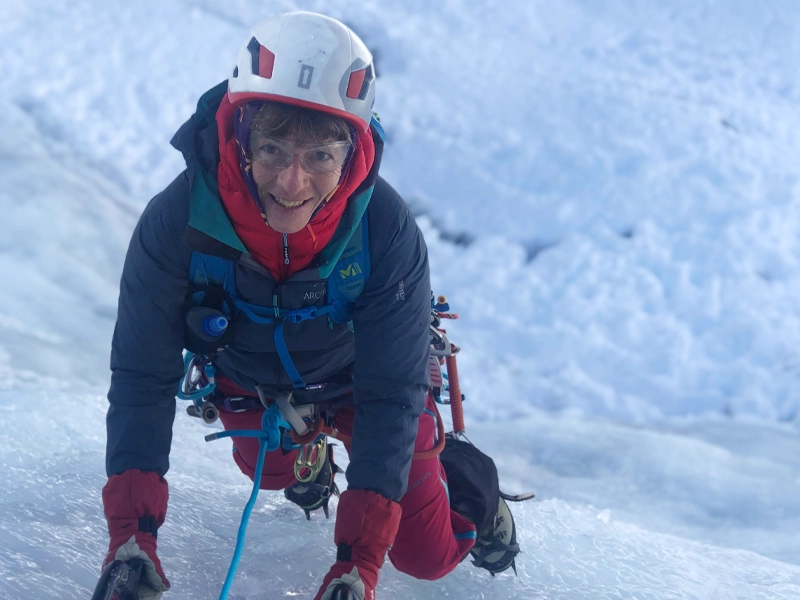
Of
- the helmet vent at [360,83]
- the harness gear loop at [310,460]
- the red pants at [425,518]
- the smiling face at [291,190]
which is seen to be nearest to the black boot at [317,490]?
the harness gear loop at [310,460]

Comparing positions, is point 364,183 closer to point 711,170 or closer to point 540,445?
point 540,445

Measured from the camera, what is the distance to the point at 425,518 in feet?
6.39

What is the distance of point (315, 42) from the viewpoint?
1562 mm

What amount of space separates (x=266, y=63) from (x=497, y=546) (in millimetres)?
1442

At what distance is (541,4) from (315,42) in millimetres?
6167

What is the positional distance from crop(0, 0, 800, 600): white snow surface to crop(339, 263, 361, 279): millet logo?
874 millimetres

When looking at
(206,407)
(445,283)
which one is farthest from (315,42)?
(445,283)

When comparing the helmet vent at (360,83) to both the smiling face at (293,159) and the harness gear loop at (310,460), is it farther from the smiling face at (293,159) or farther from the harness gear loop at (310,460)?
the harness gear loop at (310,460)

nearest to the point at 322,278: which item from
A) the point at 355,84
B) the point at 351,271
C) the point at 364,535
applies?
the point at 351,271

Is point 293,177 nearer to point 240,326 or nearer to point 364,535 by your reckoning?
point 240,326

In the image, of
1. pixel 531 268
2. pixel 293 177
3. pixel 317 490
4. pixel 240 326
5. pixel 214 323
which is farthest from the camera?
pixel 531 268

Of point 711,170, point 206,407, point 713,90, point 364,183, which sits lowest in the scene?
point 206,407

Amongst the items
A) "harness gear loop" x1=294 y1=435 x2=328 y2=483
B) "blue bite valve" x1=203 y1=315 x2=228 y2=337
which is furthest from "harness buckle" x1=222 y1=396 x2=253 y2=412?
"blue bite valve" x1=203 y1=315 x2=228 y2=337

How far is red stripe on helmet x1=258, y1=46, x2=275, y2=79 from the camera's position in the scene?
59.6 inches
